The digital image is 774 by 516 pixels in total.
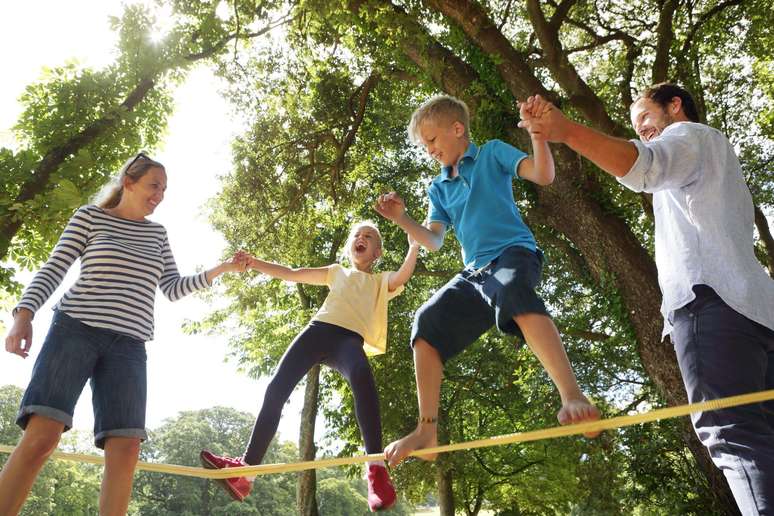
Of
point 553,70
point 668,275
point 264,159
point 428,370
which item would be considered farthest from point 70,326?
point 264,159

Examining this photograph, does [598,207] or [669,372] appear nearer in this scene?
[669,372]

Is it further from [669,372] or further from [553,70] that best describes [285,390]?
[553,70]

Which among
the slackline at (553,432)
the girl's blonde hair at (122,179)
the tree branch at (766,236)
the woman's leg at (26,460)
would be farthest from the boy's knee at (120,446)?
the tree branch at (766,236)

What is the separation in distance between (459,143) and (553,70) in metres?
4.48

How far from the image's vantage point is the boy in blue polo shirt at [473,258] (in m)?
2.59

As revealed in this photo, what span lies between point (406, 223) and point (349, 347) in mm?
875

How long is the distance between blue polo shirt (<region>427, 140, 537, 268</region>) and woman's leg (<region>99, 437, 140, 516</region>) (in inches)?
64.3

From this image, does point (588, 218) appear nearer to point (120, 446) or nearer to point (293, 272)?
Answer: point (293, 272)

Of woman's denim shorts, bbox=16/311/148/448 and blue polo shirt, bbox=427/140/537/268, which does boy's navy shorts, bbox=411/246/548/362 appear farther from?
woman's denim shorts, bbox=16/311/148/448

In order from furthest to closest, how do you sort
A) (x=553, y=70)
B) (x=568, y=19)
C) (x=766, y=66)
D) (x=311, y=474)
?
(x=311, y=474) → (x=766, y=66) → (x=568, y=19) → (x=553, y=70)

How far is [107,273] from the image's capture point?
9.42ft

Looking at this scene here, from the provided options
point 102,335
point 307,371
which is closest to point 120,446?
point 102,335

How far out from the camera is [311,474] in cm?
1312

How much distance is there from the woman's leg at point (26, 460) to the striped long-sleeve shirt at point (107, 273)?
1.47ft
